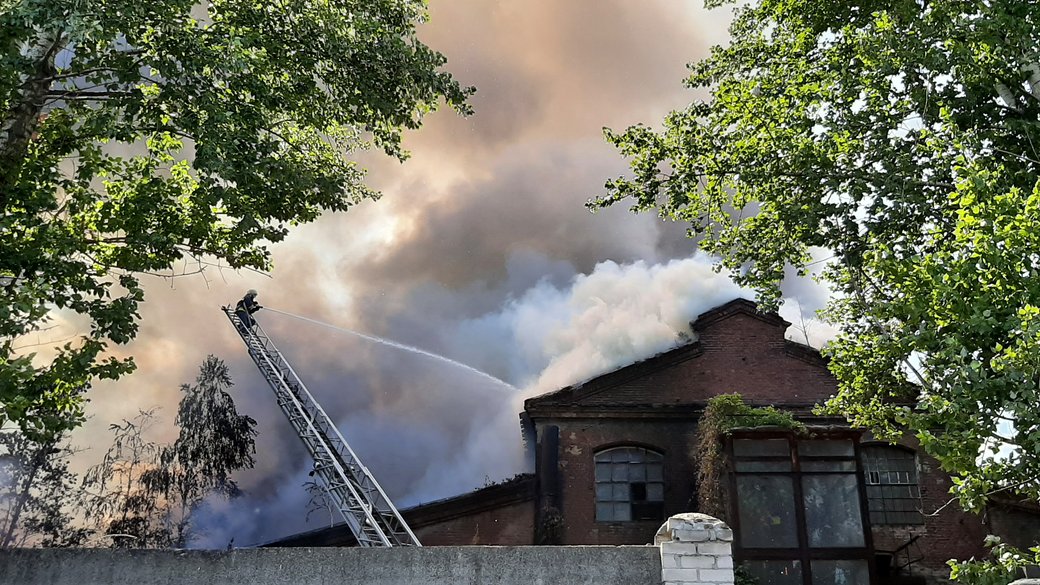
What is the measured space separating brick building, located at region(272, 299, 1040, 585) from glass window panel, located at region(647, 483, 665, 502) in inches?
1.0

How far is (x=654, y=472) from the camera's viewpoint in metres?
17.5

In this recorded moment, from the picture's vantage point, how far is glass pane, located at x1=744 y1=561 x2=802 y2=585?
13609mm

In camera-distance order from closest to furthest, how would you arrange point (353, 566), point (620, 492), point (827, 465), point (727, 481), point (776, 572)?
point (353, 566) → point (776, 572) → point (827, 465) → point (727, 481) → point (620, 492)

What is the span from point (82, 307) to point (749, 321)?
1553cm

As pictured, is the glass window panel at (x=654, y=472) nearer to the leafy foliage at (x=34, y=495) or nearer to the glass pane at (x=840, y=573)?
the glass pane at (x=840, y=573)

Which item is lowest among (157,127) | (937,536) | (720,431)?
(937,536)

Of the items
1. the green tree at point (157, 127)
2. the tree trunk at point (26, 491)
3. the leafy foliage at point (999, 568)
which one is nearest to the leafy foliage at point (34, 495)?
the tree trunk at point (26, 491)

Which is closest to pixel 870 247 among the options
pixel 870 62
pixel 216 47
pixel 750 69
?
pixel 870 62

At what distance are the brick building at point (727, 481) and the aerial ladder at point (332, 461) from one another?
30.1 inches

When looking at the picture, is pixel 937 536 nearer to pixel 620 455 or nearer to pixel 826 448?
pixel 826 448

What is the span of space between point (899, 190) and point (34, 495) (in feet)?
60.5

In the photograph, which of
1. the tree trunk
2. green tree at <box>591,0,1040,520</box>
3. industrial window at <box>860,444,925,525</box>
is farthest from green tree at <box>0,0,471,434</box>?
industrial window at <box>860,444,925,525</box>

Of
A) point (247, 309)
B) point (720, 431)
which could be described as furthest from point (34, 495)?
point (720, 431)

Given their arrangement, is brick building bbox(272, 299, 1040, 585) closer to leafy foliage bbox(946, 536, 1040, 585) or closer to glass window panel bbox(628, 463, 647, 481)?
glass window panel bbox(628, 463, 647, 481)
